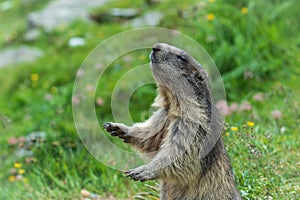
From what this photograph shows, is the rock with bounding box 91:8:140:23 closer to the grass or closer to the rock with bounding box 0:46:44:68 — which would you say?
the grass

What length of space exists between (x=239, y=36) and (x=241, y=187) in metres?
3.43

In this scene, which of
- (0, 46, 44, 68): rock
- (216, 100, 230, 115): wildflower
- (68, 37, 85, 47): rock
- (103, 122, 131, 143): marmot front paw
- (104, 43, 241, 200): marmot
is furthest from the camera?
(0, 46, 44, 68): rock

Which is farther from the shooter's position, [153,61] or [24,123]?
[24,123]

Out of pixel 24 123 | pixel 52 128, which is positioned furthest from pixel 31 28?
pixel 52 128

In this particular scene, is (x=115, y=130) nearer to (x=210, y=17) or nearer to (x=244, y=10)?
(x=210, y=17)

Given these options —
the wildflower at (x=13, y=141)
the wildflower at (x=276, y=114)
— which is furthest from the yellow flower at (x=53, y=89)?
the wildflower at (x=276, y=114)

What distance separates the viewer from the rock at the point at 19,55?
1060 cm

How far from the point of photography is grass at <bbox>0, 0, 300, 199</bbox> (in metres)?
5.61

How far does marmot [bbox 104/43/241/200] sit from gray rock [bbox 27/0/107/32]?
723 cm

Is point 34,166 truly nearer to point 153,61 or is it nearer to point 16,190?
point 16,190

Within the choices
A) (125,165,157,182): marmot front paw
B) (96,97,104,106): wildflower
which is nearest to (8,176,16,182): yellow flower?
(96,97,104,106): wildflower

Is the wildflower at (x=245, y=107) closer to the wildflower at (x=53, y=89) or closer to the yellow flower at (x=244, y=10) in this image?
the yellow flower at (x=244, y=10)

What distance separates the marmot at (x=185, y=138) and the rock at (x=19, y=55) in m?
6.49

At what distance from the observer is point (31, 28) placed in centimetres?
1195
